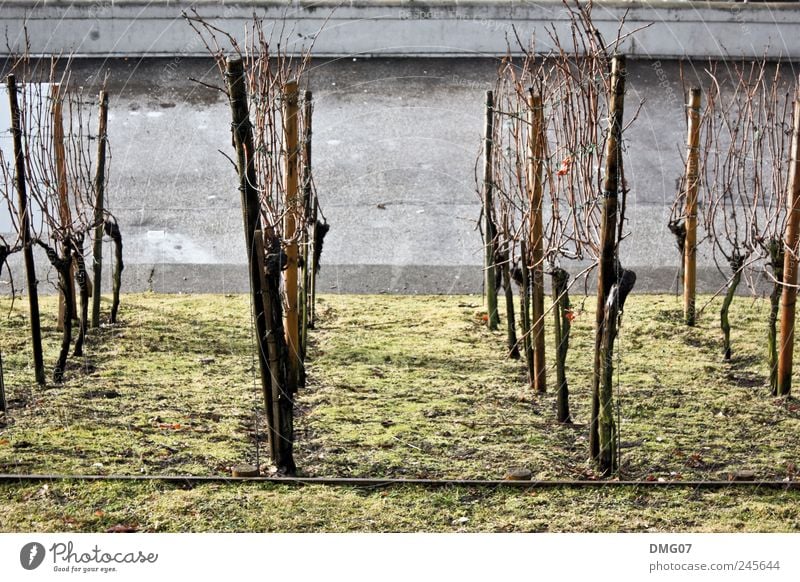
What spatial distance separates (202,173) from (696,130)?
4.87 metres

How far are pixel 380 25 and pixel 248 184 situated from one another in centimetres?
796

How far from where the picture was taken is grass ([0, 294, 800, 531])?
211 inches

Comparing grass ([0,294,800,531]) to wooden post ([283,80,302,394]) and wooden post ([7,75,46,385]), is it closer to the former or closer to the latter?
wooden post ([283,80,302,394])

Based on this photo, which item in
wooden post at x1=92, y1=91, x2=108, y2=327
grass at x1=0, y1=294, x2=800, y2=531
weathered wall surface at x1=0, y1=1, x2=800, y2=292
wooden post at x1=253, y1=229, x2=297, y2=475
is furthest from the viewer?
weathered wall surface at x1=0, y1=1, x2=800, y2=292

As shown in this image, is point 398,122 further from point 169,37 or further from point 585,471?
point 585,471

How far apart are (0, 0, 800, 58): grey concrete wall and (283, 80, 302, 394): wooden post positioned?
6.39 m

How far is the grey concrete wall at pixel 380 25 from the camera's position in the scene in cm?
1284

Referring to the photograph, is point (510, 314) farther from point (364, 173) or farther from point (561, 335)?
point (364, 173)

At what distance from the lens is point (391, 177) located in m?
11.0

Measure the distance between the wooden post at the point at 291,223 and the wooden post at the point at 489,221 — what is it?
1399 millimetres

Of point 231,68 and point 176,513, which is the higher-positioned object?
point 231,68

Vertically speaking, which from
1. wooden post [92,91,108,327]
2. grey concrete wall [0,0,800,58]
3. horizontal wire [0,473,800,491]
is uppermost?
grey concrete wall [0,0,800,58]

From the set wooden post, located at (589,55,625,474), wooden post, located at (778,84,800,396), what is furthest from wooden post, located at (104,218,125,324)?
wooden post, located at (778,84,800,396)

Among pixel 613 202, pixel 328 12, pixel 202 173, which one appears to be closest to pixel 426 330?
pixel 613 202
